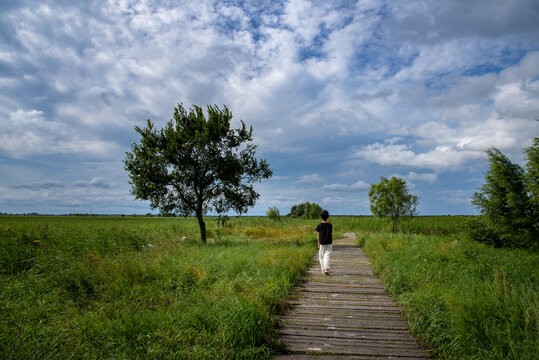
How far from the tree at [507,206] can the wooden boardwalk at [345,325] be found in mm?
13240

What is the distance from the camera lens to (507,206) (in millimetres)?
16156

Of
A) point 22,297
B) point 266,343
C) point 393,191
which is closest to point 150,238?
point 22,297

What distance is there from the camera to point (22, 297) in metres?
7.45

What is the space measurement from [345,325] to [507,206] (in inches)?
663

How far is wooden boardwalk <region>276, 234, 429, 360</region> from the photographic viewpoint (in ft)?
14.1

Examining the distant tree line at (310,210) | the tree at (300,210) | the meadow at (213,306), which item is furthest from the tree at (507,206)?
the tree at (300,210)

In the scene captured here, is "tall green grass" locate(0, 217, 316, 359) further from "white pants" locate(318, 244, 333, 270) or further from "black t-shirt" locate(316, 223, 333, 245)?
"black t-shirt" locate(316, 223, 333, 245)

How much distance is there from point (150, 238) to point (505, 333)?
1917cm

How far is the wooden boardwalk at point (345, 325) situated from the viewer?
430 cm

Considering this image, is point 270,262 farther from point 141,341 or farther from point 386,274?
point 141,341

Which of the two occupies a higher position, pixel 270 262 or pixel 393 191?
pixel 393 191

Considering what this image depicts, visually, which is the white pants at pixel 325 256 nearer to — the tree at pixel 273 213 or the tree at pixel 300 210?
the tree at pixel 273 213

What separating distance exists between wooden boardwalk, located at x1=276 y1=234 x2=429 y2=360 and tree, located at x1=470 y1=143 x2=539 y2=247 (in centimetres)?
1324

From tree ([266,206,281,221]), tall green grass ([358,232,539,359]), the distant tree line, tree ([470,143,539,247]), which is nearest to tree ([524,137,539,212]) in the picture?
tree ([470,143,539,247])
